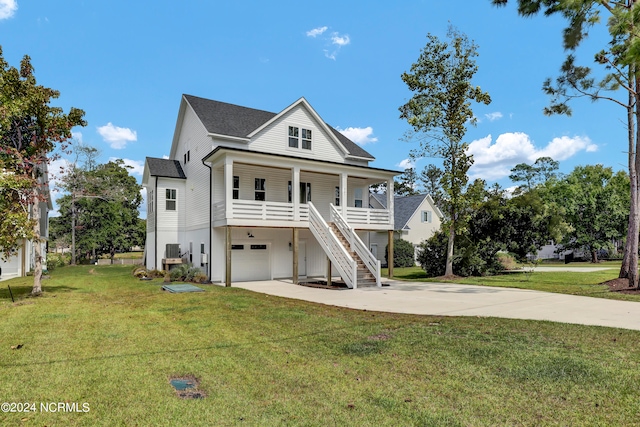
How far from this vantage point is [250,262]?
18.5 meters

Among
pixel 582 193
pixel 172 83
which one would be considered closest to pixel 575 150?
pixel 582 193

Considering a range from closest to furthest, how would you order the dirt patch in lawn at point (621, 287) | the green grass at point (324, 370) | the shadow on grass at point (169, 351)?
the green grass at point (324, 370) < the shadow on grass at point (169, 351) < the dirt patch in lawn at point (621, 287)

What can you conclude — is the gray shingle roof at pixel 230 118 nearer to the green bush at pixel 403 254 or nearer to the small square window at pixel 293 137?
the small square window at pixel 293 137

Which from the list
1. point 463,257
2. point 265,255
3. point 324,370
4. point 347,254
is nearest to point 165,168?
point 265,255

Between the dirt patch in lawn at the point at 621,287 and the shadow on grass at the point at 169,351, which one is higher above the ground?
the shadow on grass at the point at 169,351

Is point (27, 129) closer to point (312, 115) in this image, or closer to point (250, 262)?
point (250, 262)

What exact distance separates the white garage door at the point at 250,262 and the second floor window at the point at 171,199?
17.4 ft

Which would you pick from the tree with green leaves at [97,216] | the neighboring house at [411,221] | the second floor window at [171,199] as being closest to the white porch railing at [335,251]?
the second floor window at [171,199]

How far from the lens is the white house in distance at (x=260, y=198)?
16.2 meters

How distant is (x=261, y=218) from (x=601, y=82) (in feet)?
48.7

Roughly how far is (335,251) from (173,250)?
982 cm

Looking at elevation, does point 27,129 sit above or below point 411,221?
above

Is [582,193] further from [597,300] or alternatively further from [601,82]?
[597,300]

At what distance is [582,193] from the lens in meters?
37.3
